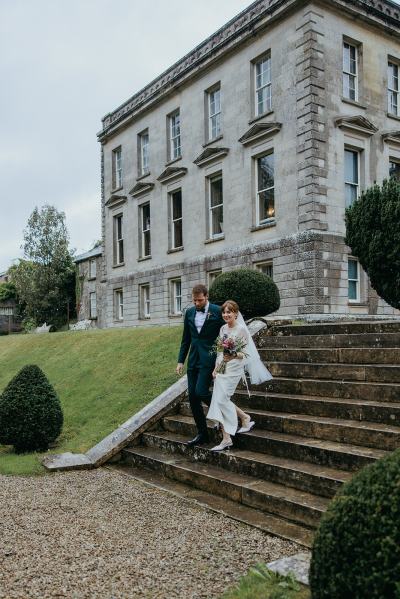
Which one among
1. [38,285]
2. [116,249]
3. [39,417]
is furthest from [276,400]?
[38,285]

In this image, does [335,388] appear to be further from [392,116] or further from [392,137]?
[392,116]

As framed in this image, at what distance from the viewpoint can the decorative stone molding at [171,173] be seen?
24.4 meters

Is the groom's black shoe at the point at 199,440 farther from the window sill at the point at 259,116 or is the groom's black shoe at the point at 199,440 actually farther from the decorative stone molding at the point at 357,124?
the window sill at the point at 259,116

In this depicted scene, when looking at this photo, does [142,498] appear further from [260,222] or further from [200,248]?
[200,248]

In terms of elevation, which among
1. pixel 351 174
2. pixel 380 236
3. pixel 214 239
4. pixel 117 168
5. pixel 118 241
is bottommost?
pixel 380 236

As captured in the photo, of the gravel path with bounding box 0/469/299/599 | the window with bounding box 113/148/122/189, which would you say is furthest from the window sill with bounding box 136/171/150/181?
the gravel path with bounding box 0/469/299/599

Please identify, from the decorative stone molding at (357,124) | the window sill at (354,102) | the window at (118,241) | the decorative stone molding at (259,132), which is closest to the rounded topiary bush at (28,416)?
the decorative stone molding at (259,132)

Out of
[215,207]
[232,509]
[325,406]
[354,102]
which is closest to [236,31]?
[354,102]

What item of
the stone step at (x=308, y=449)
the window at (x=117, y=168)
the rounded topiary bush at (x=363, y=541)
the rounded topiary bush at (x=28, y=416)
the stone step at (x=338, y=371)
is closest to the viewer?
the rounded topiary bush at (x=363, y=541)

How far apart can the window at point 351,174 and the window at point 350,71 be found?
6.74 ft

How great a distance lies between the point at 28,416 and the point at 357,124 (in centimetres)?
1575

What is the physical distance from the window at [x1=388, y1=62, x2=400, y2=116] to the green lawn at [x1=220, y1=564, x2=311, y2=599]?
20.3 m

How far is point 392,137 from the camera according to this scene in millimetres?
20172

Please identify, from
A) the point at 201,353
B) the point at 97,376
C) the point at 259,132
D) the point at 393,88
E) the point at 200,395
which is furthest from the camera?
the point at 393,88
